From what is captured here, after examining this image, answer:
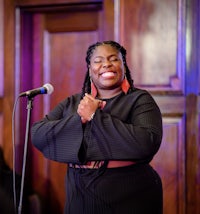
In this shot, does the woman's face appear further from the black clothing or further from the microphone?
the microphone

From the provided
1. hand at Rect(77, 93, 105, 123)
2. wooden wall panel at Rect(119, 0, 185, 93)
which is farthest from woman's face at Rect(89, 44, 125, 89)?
wooden wall panel at Rect(119, 0, 185, 93)

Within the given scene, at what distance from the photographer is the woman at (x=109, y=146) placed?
1.77 m

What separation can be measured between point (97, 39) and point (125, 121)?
184 centimetres

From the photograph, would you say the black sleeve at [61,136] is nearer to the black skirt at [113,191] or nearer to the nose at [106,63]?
the black skirt at [113,191]

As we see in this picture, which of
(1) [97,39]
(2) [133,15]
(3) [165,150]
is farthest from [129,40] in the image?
(3) [165,150]

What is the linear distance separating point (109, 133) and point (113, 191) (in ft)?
0.89

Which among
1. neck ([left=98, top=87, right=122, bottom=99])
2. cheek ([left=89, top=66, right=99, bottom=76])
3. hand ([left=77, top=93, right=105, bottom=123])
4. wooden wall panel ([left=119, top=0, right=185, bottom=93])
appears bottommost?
hand ([left=77, top=93, right=105, bottom=123])

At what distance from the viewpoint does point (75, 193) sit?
187 centimetres

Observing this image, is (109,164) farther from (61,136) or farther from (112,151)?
(61,136)

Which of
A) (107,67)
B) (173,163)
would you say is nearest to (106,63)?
(107,67)

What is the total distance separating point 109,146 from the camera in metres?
1.76

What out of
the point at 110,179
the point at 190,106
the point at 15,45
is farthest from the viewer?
the point at 15,45

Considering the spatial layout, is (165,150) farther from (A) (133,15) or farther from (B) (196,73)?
(A) (133,15)

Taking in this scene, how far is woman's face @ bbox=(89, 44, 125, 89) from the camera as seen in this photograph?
194cm
